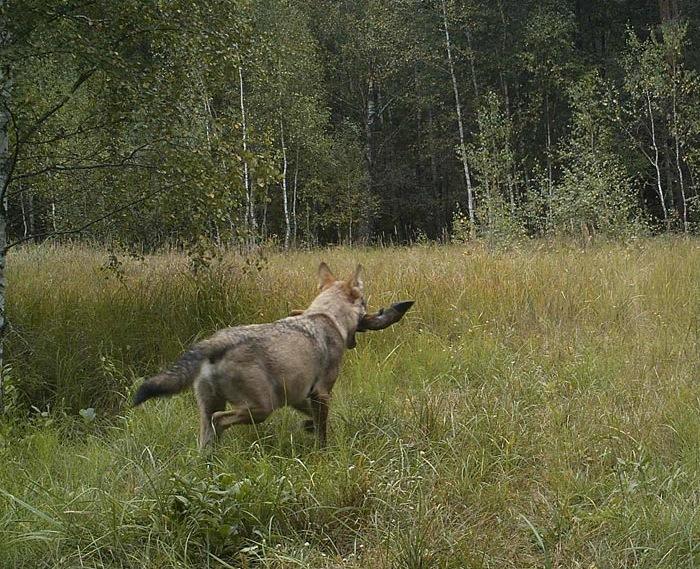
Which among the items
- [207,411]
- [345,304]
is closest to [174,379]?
[207,411]

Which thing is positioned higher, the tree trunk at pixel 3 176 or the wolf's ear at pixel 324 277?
the tree trunk at pixel 3 176

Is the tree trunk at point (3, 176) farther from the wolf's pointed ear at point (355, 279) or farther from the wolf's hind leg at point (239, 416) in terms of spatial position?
the wolf's pointed ear at point (355, 279)

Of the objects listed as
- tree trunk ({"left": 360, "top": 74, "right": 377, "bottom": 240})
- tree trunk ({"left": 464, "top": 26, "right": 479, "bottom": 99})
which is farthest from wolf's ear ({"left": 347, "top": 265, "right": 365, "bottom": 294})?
tree trunk ({"left": 360, "top": 74, "right": 377, "bottom": 240})

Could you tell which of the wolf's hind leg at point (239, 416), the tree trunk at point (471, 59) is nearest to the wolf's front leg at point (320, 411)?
the wolf's hind leg at point (239, 416)

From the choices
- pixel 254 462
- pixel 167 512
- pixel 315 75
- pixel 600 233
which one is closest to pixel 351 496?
pixel 254 462

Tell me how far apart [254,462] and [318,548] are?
2.29 feet

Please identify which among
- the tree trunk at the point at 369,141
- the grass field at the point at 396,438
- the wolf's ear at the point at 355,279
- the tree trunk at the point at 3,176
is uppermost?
the tree trunk at the point at 369,141

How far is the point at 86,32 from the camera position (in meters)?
5.58

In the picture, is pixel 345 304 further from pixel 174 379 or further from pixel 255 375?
pixel 174 379

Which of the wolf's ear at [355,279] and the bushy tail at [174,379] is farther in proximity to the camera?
the wolf's ear at [355,279]

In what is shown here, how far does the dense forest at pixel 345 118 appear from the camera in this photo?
5859 millimetres

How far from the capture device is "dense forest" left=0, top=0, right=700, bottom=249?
5.86 m

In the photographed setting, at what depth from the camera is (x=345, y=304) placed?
4734 millimetres

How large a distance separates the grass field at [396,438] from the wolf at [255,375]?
21 cm
